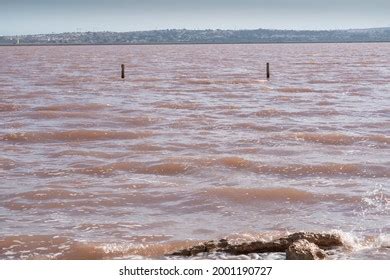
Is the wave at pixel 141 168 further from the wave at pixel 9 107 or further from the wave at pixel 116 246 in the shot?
the wave at pixel 9 107

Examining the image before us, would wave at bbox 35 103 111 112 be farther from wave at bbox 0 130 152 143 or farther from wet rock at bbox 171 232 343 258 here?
wet rock at bbox 171 232 343 258

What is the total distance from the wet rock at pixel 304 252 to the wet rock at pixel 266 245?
0.33m

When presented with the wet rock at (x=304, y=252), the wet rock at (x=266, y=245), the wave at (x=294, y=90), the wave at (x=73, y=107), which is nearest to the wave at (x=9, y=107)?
the wave at (x=73, y=107)

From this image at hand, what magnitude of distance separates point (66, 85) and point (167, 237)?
3068cm

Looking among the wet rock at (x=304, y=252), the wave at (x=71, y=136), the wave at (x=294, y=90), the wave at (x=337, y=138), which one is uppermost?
the wet rock at (x=304, y=252)

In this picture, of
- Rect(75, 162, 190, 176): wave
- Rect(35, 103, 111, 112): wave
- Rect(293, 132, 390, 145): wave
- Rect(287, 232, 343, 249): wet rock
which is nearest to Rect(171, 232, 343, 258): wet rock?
Rect(287, 232, 343, 249): wet rock

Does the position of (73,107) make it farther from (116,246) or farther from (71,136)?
(116,246)

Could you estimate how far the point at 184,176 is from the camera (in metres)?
14.5

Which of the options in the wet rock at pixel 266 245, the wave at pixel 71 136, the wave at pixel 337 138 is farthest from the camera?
the wave at pixel 71 136

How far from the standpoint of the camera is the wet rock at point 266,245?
882cm

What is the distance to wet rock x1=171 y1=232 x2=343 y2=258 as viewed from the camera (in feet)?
28.9
